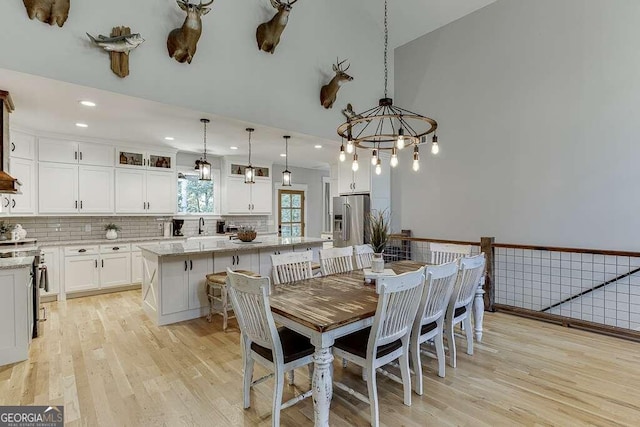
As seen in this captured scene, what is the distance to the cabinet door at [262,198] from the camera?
23.9 ft

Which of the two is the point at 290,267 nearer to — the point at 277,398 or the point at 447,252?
the point at 277,398

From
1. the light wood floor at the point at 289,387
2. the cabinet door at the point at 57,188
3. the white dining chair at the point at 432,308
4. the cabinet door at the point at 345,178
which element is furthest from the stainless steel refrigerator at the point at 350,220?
the cabinet door at the point at 57,188

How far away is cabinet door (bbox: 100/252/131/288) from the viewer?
5.19 m

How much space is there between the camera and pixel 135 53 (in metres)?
3.16

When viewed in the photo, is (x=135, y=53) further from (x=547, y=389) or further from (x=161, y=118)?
(x=547, y=389)

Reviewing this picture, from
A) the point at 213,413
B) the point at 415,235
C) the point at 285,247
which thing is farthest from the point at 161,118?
the point at 415,235

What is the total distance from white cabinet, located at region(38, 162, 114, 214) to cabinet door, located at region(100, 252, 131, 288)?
785 millimetres

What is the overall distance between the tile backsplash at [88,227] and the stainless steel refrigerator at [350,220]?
2.76 metres

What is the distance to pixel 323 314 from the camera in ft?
6.50

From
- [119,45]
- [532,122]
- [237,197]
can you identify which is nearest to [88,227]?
[237,197]

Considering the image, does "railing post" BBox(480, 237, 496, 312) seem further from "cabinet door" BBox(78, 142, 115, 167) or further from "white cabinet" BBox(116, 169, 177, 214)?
"cabinet door" BBox(78, 142, 115, 167)

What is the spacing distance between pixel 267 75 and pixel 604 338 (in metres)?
4.88

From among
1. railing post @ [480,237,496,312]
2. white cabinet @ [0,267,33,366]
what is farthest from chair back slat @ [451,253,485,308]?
white cabinet @ [0,267,33,366]

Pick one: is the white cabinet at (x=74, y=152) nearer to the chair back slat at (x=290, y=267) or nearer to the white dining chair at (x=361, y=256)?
the chair back slat at (x=290, y=267)
